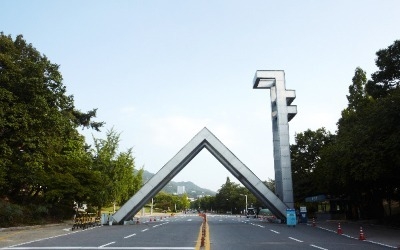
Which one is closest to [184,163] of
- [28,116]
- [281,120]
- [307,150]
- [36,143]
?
[281,120]

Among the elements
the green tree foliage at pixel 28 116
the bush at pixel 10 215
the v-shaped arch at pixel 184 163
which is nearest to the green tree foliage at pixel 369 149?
the v-shaped arch at pixel 184 163

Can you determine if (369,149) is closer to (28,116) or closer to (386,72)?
(386,72)

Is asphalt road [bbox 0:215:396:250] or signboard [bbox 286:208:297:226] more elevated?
signboard [bbox 286:208:297:226]

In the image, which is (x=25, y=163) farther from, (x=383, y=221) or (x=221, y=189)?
(x=221, y=189)

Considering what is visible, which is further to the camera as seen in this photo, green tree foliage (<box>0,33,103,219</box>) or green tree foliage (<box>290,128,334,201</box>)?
green tree foliage (<box>290,128,334,201</box>)

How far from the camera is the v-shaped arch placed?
33.4 meters

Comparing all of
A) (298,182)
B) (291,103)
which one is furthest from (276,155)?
(298,182)

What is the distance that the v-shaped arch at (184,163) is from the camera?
110 ft

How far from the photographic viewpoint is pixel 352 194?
39375 mm

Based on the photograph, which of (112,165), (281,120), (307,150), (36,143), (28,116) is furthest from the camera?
(307,150)

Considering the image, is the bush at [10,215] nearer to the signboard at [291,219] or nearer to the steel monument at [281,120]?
the signboard at [291,219]

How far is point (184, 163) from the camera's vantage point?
35.7 metres

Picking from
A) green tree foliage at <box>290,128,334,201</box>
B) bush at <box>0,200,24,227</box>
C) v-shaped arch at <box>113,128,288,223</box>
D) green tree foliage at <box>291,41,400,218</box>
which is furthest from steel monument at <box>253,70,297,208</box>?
bush at <box>0,200,24,227</box>

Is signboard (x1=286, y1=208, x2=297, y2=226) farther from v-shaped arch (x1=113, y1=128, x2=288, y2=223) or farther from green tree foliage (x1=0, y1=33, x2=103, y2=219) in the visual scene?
green tree foliage (x1=0, y1=33, x2=103, y2=219)
